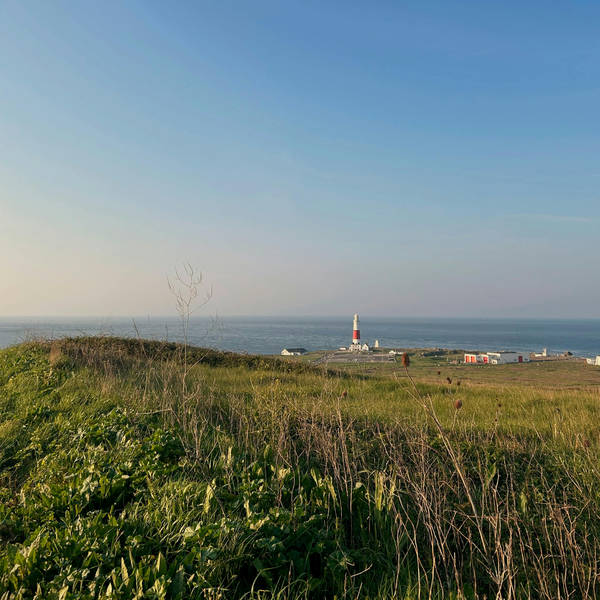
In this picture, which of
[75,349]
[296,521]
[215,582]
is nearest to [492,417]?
[296,521]

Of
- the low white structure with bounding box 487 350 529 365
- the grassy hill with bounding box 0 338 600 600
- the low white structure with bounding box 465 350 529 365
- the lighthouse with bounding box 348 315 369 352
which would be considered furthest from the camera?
the low white structure with bounding box 487 350 529 365

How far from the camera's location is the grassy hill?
109 inches

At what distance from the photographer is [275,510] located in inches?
130

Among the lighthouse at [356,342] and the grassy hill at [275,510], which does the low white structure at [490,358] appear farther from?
the grassy hill at [275,510]

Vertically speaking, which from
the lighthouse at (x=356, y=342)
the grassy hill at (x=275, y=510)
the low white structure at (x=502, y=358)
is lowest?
the low white structure at (x=502, y=358)

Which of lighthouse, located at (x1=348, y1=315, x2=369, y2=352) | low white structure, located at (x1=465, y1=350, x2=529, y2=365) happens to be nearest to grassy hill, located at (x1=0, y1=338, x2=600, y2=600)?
lighthouse, located at (x1=348, y1=315, x2=369, y2=352)

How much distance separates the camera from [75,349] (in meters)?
13.2

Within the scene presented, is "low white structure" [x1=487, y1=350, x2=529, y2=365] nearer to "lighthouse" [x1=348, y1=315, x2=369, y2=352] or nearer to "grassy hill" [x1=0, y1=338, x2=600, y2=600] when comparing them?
"lighthouse" [x1=348, y1=315, x2=369, y2=352]

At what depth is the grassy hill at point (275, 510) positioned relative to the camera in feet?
9.05

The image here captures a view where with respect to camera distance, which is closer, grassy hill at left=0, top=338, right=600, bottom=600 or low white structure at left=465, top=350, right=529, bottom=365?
grassy hill at left=0, top=338, right=600, bottom=600

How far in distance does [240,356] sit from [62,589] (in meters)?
14.0

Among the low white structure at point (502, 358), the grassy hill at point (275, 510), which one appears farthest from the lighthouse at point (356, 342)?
the low white structure at point (502, 358)

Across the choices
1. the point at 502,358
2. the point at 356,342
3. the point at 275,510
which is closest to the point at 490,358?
the point at 502,358

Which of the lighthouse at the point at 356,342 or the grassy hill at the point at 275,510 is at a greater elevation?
the grassy hill at the point at 275,510
